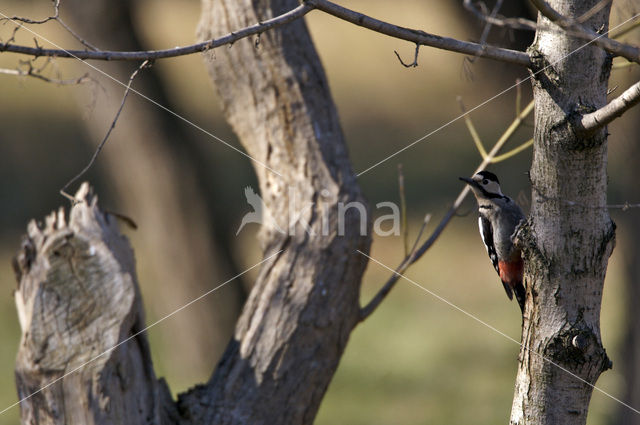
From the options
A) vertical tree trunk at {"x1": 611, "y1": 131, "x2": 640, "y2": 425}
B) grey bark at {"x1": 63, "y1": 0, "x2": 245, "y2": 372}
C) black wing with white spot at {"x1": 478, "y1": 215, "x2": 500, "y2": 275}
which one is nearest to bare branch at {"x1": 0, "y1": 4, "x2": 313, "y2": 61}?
black wing with white spot at {"x1": 478, "y1": 215, "x2": 500, "y2": 275}

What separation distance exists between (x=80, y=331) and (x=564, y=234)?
1.67 meters

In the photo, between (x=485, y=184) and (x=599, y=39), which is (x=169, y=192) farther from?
(x=599, y=39)

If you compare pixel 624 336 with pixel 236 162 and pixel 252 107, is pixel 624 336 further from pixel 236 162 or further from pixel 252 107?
pixel 236 162

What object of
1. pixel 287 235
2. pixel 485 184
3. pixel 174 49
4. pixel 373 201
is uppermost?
pixel 373 201

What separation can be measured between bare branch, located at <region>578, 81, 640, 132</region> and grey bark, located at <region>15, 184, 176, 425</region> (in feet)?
5.20

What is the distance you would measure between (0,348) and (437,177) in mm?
5624

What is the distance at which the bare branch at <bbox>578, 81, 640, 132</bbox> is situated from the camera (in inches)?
62.0

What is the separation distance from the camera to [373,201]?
846 centimetres

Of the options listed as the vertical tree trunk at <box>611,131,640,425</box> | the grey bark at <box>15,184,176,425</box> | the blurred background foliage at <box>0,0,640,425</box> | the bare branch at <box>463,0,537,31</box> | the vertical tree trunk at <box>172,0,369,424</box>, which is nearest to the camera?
the bare branch at <box>463,0,537,31</box>

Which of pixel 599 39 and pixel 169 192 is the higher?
pixel 169 192

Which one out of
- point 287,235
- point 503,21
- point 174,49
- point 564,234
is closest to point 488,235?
point 287,235
